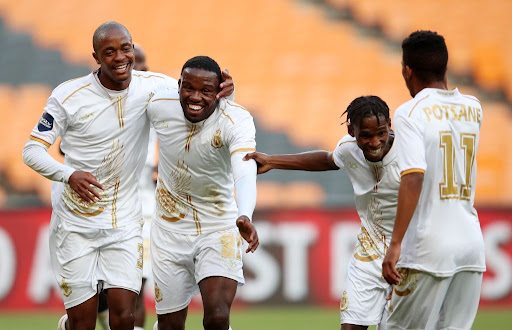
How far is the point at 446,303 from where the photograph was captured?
16.4 ft

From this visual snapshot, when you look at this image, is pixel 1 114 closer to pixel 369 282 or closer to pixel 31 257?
pixel 31 257

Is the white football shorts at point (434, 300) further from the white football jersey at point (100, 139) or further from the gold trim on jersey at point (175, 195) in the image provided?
the white football jersey at point (100, 139)

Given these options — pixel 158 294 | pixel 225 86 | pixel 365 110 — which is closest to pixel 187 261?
pixel 158 294

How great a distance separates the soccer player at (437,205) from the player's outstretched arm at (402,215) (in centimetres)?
10

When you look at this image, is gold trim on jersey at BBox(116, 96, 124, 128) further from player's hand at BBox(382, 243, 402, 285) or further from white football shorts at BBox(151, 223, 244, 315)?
player's hand at BBox(382, 243, 402, 285)

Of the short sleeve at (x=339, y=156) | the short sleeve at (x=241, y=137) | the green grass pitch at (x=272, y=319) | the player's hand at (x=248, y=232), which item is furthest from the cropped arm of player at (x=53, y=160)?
the green grass pitch at (x=272, y=319)

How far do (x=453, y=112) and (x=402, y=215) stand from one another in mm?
694

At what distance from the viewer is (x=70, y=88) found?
5941mm

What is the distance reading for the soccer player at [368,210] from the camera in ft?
18.5

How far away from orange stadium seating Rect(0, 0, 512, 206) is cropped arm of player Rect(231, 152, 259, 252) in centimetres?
788

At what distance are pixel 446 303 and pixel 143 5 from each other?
1307 centimetres

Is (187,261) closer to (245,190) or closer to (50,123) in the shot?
(245,190)

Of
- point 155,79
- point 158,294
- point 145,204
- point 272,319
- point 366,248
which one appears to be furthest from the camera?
point 272,319

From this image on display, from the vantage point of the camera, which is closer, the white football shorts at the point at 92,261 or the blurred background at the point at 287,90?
the white football shorts at the point at 92,261
